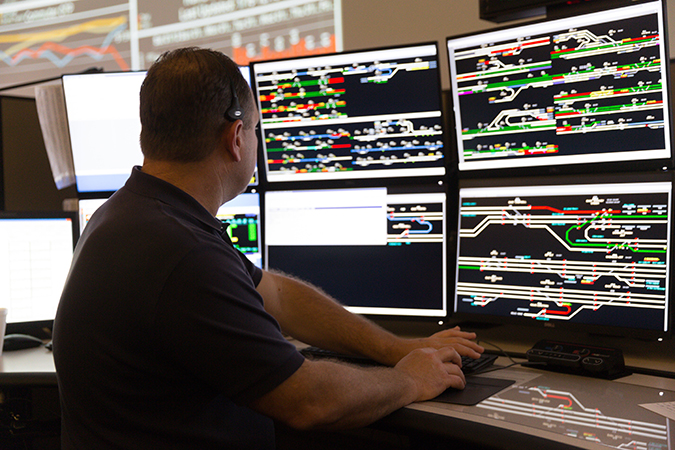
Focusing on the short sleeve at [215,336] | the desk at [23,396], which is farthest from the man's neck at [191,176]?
the desk at [23,396]

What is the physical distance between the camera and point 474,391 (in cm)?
108

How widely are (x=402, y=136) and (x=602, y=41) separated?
0.52m

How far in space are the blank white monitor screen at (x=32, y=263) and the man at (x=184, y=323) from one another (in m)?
0.87

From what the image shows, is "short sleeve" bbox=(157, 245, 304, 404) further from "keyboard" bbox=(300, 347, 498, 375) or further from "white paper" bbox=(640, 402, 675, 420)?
"white paper" bbox=(640, 402, 675, 420)

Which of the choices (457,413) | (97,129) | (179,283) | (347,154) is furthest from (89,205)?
(457,413)

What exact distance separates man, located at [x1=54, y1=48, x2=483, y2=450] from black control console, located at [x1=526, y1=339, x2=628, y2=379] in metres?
0.35

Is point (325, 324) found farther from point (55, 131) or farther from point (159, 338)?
point (55, 131)

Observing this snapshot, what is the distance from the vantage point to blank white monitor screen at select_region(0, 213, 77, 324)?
65.2 inches

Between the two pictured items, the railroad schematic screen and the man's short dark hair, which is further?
the railroad schematic screen

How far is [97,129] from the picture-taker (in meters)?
1.81

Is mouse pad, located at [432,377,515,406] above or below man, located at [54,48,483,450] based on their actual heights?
below

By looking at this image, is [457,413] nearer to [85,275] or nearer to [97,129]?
[85,275]

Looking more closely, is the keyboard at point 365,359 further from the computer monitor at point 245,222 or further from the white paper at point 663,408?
the computer monitor at point 245,222

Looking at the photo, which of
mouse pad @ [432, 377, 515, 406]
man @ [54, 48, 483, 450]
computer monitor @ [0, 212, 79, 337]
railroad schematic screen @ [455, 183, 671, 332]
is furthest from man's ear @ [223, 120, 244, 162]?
computer monitor @ [0, 212, 79, 337]
